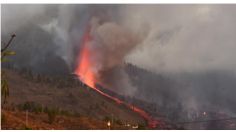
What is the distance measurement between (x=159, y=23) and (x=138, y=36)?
0.80m

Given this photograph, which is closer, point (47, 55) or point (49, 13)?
point (49, 13)

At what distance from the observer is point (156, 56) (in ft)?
50.2

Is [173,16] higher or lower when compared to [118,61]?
higher

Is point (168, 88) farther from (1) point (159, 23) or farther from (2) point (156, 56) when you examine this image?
(1) point (159, 23)

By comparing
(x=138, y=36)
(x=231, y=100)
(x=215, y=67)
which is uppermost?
(x=138, y=36)

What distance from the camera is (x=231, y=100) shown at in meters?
15.0

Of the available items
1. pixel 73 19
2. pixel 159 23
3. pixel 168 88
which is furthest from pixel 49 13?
pixel 168 88

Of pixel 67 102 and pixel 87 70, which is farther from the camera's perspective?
pixel 67 102

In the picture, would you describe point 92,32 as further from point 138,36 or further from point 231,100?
point 231,100

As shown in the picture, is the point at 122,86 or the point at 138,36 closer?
the point at 138,36

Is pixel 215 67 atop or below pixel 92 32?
below

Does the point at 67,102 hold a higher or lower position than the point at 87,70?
lower

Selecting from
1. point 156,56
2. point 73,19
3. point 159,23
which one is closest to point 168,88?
point 156,56

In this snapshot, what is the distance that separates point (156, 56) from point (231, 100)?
2.80 m
